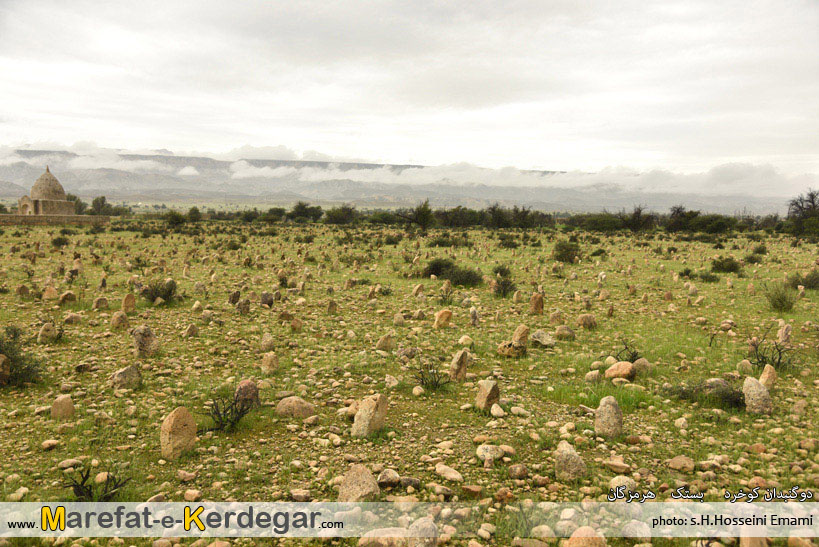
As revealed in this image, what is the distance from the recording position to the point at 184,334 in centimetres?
743

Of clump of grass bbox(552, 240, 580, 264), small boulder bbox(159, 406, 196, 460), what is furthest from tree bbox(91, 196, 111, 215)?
small boulder bbox(159, 406, 196, 460)

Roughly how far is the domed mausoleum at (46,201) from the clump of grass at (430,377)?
2158 inches

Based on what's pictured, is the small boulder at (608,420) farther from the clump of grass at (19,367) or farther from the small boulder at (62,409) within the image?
the clump of grass at (19,367)

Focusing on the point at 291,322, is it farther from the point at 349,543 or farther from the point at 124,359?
the point at 349,543

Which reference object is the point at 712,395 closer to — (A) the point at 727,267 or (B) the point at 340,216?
(A) the point at 727,267

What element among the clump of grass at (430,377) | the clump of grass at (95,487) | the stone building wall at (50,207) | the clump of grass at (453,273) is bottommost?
the clump of grass at (95,487)

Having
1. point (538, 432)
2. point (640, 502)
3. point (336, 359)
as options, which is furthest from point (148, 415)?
point (640, 502)

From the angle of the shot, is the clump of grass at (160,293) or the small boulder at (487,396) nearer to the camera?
the small boulder at (487,396)

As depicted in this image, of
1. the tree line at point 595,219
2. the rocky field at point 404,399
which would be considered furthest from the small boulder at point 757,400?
the tree line at point 595,219

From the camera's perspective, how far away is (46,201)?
147 ft

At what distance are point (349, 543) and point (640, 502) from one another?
2297mm

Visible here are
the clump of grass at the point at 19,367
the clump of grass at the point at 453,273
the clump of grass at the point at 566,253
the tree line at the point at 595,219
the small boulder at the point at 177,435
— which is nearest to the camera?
the small boulder at the point at 177,435

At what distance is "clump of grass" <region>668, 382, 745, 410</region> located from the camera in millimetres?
4957

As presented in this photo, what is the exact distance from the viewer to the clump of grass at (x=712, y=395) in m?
4.96
